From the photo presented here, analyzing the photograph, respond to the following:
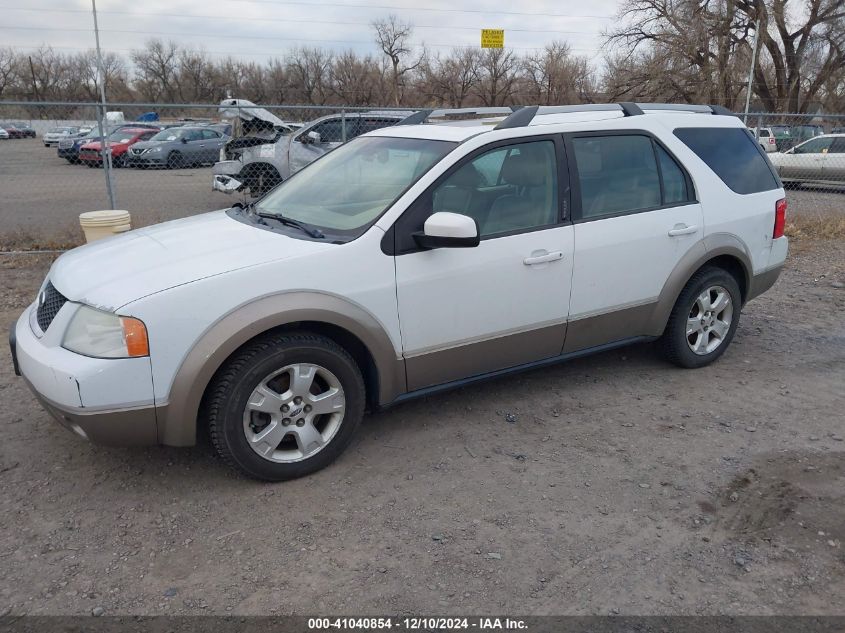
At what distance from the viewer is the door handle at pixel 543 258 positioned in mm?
3934

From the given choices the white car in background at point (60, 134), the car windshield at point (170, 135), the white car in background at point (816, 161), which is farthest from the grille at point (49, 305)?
the white car in background at point (60, 134)

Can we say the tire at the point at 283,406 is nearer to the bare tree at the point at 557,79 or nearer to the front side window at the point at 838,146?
the front side window at the point at 838,146

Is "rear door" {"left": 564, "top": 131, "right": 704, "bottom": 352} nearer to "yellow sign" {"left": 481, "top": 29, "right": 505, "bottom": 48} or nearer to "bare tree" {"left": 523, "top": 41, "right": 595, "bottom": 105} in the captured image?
"yellow sign" {"left": 481, "top": 29, "right": 505, "bottom": 48}

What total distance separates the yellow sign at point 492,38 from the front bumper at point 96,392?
15311 millimetres

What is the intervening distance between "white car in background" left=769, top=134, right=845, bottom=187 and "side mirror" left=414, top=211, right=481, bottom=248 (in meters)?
15.5

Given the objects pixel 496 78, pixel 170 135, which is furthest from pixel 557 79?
pixel 170 135

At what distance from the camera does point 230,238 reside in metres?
3.67

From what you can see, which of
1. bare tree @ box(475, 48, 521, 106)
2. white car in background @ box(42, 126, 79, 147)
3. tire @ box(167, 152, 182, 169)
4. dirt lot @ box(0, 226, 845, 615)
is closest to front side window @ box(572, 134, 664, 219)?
dirt lot @ box(0, 226, 845, 615)

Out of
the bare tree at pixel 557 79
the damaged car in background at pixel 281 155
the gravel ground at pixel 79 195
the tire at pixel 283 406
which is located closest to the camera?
the tire at pixel 283 406

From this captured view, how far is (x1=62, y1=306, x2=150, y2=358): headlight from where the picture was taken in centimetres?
301

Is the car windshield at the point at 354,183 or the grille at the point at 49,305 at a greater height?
the car windshield at the point at 354,183

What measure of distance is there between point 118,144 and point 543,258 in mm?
23694

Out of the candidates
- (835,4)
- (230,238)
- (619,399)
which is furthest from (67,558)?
(835,4)

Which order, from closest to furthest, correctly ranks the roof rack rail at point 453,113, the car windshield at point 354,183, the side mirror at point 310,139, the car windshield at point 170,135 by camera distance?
the car windshield at point 354,183, the roof rack rail at point 453,113, the side mirror at point 310,139, the car windshield at point 170,135
